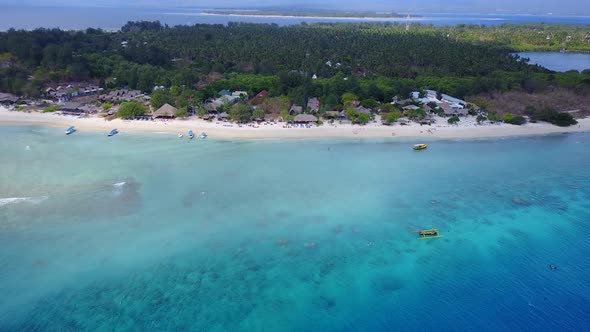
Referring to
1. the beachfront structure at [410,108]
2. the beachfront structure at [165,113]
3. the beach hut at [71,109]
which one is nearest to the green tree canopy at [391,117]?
the beachfront structure at [410,108]

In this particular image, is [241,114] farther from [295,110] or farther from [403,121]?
[403,121]

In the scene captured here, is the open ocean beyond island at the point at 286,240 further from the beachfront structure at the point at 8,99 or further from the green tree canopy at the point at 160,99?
the beachfront structure at the point at 8,99

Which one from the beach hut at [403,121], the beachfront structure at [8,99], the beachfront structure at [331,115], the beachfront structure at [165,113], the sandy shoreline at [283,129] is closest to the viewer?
the sandy shoreline at [283,129]

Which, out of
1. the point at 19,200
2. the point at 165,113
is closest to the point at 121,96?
the point at 165,113

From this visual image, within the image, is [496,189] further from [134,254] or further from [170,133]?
[170,133]

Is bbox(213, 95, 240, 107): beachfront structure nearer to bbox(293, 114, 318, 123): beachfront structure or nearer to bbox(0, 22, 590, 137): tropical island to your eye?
bbox(0, 22, 590, 137): tropical island

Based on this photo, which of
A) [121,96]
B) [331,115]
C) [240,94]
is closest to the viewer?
[331,115]
